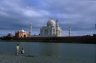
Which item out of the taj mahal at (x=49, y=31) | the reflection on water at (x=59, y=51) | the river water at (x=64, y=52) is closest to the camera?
the river water at (x=64, y=52)

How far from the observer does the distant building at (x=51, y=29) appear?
160 meters

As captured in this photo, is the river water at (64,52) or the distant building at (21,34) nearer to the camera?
the river water at (64,52)

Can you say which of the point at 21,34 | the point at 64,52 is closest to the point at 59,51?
the point at 64,52

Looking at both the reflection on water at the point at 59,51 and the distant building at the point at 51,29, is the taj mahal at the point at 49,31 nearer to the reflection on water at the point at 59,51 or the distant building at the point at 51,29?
the distant building at the point at 51,29

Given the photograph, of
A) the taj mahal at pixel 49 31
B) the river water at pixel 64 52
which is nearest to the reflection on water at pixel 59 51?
the river water at pixel 64 52

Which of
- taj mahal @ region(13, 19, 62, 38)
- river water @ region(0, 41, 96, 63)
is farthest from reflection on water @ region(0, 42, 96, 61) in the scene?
taj mahal @ region(13, 19, 62, 38)

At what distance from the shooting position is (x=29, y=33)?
17350 centimetres

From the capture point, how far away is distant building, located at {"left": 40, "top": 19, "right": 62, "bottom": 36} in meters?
160

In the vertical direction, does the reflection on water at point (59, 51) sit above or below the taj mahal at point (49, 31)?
below

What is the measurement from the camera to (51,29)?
159875 millimetres

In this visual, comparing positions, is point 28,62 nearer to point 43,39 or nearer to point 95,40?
point 95,40

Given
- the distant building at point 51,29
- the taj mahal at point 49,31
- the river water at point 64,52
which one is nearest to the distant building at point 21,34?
the taj mahal at point 49,31

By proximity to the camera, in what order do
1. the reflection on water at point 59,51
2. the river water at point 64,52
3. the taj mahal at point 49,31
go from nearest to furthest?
A: the river water at point 64,52, the reflection on water at point 59,51, the taj mahal at point 49,31

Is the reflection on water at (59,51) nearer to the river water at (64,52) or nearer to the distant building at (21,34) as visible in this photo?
the river water at (64,52)
